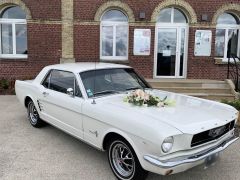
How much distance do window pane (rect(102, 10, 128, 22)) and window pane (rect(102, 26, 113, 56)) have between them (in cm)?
36

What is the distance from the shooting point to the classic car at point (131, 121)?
3203 millimetres

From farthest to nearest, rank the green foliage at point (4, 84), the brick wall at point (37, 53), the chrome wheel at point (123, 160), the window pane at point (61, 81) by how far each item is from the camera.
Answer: the brick wall at point (37, 53), the green foliage at point (4, 84), the window pane at point (61, 81), the chrome wheel at point (123, 160)

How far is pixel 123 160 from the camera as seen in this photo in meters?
3.75

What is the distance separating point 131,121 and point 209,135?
1.01m

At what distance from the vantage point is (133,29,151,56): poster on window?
10977 millimetres

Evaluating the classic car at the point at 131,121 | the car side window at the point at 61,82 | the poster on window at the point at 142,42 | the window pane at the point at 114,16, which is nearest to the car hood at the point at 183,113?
the classic car at the point at 131,121

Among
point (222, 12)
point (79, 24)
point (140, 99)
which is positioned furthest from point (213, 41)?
point (140, 99)

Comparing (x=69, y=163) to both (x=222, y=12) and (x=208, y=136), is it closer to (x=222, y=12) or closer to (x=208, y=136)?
(x=208, y=136)

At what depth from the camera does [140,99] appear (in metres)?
4.08

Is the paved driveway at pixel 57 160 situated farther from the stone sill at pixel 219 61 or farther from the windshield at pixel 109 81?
the stone sill at pixel 219 61

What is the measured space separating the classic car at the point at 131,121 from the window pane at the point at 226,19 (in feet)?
24.8

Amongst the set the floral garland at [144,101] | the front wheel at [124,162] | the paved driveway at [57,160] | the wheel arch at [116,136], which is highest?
the floral garland at [144,101]

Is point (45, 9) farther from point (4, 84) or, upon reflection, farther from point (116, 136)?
point (116, 136)

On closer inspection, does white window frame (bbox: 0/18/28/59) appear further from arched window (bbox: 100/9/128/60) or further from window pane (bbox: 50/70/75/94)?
window pane (bbox: 50/70/75/94)
